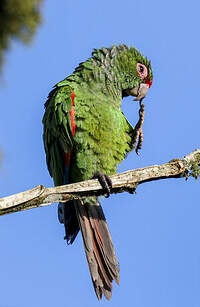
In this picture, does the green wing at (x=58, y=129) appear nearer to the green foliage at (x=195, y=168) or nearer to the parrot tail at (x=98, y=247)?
the parrot tail at (x=98, y=247)

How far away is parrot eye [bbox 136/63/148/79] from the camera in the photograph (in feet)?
15.2

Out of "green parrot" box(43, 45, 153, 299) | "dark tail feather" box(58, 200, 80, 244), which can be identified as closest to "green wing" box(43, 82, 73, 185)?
→ "green parrot" box(43, 45, 153, 299)

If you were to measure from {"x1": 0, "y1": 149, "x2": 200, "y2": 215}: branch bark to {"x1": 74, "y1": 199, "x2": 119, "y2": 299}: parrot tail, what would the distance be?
0.84 metres

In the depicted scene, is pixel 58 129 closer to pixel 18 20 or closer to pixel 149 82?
pixel 149 82

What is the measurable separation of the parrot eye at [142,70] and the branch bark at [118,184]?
61.0 inches

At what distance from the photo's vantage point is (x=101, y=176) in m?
3.42

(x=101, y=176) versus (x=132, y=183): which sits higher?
(x=101, y=176)

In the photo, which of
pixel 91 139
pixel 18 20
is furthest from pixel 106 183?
pixel 18 20

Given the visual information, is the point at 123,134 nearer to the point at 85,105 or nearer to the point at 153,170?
the point at 85,105

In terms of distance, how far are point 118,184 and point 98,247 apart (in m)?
1.05

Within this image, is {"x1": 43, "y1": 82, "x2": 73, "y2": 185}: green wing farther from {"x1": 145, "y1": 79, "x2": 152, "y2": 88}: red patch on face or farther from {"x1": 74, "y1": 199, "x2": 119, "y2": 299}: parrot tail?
{"x1": 145, "y1": 79, "x2": 152, "y2": 88}: red patch on face

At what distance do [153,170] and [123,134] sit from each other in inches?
41.0

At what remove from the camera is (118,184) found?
3285mm

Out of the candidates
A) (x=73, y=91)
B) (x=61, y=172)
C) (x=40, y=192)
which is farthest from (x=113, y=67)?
(x=40, y=192)
